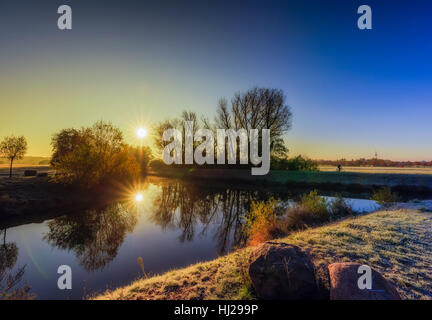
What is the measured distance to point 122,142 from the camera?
2056cm

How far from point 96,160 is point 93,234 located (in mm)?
10033

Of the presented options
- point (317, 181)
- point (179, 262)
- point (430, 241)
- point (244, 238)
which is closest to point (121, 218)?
point (179, 262)

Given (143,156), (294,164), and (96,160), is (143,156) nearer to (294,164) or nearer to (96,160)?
(96,160)

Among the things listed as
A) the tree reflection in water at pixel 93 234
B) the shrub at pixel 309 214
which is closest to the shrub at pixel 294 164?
the shrub at pixel 309 214

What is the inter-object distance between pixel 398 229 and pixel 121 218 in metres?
12.9

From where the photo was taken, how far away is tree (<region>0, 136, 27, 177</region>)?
2445cm

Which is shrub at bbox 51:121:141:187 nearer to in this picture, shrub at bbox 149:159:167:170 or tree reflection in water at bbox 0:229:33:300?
tree reflection in water at bbox 0:229:33:300

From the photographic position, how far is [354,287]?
278 centimetres

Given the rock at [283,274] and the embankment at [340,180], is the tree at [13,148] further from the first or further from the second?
the rock at [283,274]

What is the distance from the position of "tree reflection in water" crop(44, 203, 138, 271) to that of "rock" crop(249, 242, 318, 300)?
5338 mm

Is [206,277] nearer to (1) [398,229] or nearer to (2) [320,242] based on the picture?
(2) [320,242]

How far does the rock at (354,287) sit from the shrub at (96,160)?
18.4 meters

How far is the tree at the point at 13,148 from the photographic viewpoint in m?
24.5

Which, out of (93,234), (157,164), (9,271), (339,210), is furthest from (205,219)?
(157,164)
